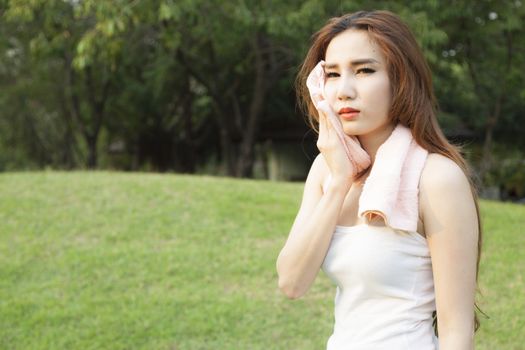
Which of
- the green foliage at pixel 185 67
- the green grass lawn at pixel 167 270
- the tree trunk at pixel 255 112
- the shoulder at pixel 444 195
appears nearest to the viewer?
the shoulder at pixel 444 195

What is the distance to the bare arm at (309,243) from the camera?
1847 mm

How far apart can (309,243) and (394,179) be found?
33cm

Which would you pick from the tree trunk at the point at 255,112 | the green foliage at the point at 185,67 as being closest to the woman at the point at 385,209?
the green foliage at the point at 185,67

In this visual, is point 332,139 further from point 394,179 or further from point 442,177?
point 442,177

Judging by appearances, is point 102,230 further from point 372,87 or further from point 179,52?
point 179,52

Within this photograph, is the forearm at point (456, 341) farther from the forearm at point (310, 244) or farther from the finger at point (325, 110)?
the finger at point (325, 110)

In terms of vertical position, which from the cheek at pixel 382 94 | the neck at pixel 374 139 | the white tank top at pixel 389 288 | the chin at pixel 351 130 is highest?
the cheek at pixel 382 94

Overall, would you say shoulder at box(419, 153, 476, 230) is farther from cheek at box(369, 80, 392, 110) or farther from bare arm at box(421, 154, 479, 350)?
Result: cheek at box(369, 80, 392, 110)

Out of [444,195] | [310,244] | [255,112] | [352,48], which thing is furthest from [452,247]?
[255,112]

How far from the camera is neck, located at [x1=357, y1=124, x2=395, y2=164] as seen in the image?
6.39 ft

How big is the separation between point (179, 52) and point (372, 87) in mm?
14562

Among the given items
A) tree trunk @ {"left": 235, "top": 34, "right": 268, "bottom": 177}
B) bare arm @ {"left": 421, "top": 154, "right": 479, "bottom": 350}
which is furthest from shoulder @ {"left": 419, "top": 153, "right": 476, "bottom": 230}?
tree trunk @ {"left": 235, "top": 34, "right": 268, "bottom": 177}

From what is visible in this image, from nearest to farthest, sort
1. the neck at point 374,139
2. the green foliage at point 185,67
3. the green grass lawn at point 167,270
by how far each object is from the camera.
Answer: the neck at point 374,139
the green grass lawn at point 167,270
the green foliage at point 185,67

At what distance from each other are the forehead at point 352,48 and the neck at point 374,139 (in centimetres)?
23
